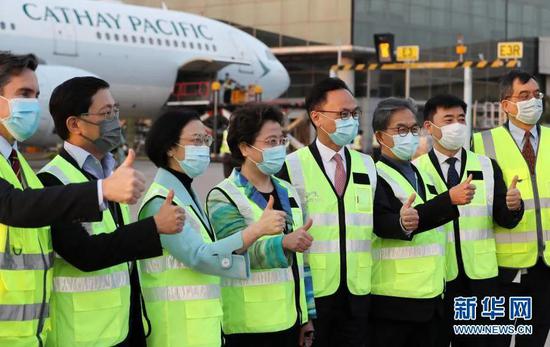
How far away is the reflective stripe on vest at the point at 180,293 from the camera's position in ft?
11.3

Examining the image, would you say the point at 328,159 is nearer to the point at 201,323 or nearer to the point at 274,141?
the point at 274,141

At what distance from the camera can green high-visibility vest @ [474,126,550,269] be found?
518 centimetres

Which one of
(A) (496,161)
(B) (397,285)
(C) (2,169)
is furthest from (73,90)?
(A) (496,161)

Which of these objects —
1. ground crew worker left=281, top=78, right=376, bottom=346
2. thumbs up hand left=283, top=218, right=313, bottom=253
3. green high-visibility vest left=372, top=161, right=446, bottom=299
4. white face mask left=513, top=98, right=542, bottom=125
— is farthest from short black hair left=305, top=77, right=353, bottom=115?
white face mask left=513, top=98, right=542, bottom=125

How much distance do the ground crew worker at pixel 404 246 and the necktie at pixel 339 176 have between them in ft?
0.69

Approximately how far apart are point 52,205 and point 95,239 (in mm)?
345

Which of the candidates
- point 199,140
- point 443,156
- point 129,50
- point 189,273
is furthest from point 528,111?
point 129,50

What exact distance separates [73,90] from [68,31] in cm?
1891

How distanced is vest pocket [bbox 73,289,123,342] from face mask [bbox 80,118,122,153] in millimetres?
599

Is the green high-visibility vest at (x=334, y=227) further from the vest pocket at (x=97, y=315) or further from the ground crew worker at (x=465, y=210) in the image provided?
the vest pocket at (x=97, y=315)

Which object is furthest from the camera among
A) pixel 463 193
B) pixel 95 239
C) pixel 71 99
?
pixel 463 193

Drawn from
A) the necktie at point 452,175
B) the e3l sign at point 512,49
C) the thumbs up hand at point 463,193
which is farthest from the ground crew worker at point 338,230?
the e3l sign at point 512,49

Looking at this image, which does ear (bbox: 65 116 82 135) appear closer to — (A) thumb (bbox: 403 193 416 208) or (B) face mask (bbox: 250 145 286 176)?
(B) face mask (bbox: 250 145 286 176)

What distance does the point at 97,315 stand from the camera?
3223mm
